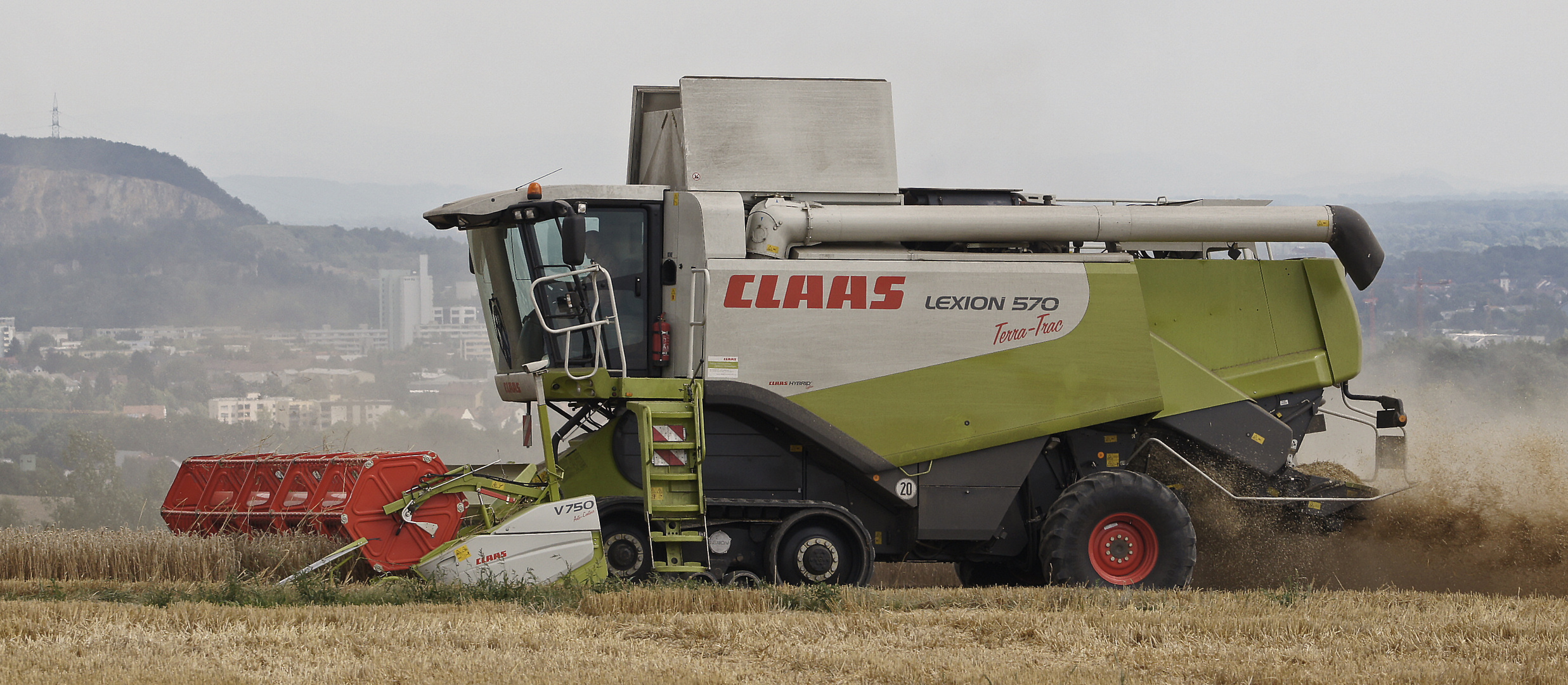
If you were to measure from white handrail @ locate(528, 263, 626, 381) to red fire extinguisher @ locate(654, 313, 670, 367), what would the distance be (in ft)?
0.76

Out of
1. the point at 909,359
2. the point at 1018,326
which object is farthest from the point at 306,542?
the point at 1018,326

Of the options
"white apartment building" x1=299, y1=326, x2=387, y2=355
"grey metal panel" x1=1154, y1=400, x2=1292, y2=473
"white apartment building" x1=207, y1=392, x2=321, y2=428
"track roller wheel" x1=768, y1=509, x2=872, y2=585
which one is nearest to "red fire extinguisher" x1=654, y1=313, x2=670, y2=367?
"track roller wheel" x1=768, y1=509, x2=872, y2=585

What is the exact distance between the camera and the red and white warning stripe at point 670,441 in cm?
881

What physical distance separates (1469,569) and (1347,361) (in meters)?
1.80

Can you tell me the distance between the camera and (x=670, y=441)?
8.84 m

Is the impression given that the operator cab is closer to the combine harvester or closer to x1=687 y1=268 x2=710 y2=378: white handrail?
the combine harvester

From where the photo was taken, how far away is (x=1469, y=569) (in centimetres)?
997

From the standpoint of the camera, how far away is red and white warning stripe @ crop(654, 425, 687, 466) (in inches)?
347

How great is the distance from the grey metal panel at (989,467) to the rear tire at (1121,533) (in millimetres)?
348

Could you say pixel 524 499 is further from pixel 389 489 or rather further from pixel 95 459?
pixel 95 459

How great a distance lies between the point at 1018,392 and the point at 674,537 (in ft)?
8.59

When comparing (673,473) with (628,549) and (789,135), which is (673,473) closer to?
(628,549)

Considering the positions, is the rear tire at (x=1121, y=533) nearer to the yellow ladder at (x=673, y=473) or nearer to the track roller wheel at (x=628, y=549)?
the yellow ladder at (x=673, y=473)

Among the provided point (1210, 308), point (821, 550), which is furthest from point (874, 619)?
point (1210, 308)
